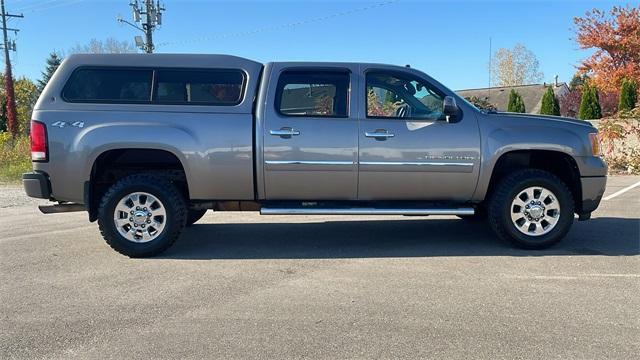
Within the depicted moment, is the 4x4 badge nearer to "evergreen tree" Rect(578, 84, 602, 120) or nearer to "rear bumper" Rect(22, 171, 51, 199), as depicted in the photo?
"rear bumper" Rect(22, 171, 51, 199)

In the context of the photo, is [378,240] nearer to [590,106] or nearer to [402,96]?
[402,96]

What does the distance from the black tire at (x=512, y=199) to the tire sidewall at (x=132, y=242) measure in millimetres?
3457

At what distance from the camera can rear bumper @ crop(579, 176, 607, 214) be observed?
563 cm

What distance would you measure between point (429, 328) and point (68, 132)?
4018mm

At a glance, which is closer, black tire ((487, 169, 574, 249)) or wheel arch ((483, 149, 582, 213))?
black tire ((487, 169, 574, 249))

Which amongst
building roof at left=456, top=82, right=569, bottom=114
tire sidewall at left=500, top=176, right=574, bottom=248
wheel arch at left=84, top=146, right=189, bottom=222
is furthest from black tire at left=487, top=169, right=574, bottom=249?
building roof at left=456, top=82, right=569, bottom=114

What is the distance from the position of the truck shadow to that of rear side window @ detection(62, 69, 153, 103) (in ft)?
5.75

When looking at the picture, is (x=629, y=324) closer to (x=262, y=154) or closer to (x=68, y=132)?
(x=262, y=154)

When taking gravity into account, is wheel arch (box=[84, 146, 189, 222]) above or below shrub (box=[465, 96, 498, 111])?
below

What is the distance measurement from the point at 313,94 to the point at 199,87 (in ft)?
4.01

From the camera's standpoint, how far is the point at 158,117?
5.29m

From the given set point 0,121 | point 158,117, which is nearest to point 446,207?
point 158,117

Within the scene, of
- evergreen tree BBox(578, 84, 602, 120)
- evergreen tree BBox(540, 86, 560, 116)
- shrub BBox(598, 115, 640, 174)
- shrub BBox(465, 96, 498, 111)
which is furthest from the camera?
evergreen tree BBox(540, 86, 560, 116)

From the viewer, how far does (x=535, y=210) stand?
560cm
